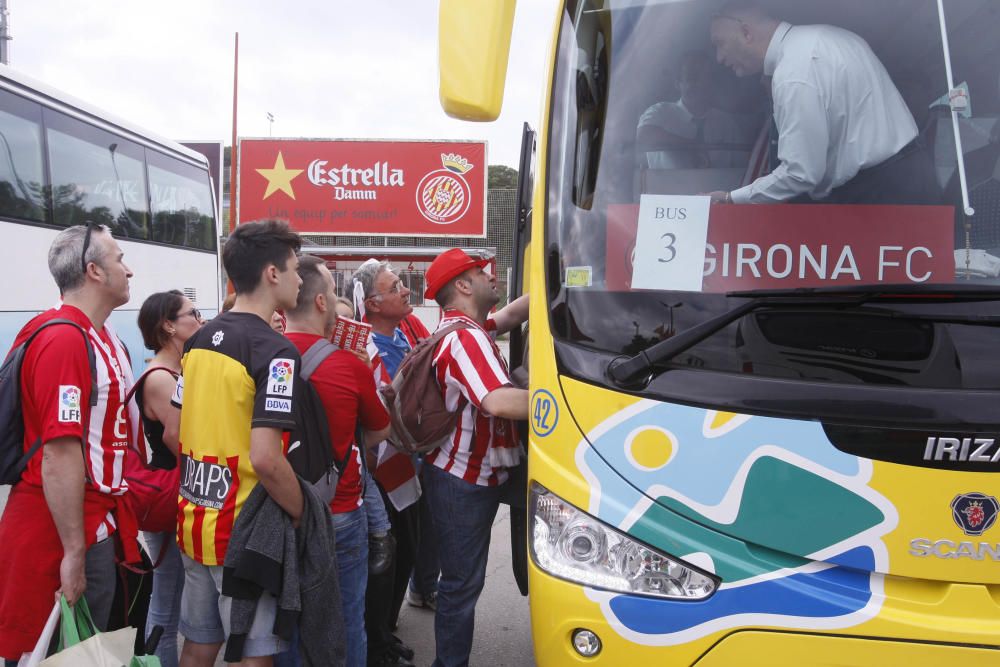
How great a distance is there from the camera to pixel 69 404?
2.41 meters

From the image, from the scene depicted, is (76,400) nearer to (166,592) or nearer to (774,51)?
(166,592)

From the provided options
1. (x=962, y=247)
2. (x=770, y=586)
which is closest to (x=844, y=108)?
(x=962, y=247)

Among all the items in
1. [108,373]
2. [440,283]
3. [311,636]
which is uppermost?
A: [440,283]

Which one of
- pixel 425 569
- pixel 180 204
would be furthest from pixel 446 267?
pixel 180 204

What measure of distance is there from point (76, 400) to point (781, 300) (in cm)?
214

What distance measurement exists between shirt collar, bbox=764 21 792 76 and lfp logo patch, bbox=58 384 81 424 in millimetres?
2336

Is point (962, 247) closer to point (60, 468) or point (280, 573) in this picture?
point (280, 573)

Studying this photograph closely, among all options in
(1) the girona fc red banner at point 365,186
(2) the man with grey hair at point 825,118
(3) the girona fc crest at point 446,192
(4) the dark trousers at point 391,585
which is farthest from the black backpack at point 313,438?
(3) the girona fc crest at point 446,192

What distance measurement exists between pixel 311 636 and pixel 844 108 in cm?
225

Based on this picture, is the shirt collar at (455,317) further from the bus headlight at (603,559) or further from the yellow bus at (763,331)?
the bus headlight at (603,559)

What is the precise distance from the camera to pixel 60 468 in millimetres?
2391

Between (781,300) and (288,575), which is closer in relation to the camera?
(781,300)

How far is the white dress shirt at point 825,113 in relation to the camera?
6.89 ft

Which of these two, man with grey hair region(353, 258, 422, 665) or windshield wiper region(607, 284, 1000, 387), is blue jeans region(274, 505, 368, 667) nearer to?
man with grey hair region(353, 258, 422, 665)
